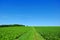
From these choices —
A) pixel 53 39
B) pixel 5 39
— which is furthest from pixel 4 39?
pixel 53 39

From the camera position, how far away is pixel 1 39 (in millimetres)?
20672

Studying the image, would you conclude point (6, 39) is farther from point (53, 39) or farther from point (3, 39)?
point (53, 39)

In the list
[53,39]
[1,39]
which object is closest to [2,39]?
[1,39]

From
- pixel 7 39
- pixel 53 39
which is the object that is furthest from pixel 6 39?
pixel 53 39

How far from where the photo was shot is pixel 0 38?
2106cm

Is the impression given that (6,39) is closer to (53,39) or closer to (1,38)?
(1,38)

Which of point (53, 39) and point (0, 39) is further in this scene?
point (53, 39)

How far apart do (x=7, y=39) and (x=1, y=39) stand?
1.08 m

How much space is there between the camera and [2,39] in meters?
20.8

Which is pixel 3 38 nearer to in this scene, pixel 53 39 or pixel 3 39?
pixel 3 39

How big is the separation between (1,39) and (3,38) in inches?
26.8

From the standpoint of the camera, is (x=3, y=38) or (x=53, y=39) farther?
(x=53, y=39)

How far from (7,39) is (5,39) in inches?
15.0

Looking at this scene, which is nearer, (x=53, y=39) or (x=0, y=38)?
(x=0, y=38)
